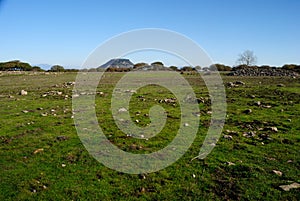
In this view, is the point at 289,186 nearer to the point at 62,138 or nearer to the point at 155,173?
the point at 155,173

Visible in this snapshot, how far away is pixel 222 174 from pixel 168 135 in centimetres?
422

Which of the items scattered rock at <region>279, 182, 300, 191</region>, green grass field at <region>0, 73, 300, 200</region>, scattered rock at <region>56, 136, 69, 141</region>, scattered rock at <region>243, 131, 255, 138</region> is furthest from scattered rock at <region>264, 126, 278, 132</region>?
scattered rock at <region>56, 136, 69, 141</region>

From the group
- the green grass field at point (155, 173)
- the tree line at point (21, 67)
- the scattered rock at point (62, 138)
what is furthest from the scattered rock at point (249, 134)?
the tree line at point (21, 67)

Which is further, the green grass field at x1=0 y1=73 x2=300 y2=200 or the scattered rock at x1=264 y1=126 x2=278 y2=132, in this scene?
the scattered rock at x1=264 y1=126 x2=278 y2=132

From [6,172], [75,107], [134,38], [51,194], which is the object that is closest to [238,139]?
[134,38]

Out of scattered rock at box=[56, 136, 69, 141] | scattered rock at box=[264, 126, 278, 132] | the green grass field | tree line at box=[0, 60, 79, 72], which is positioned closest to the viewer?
the green grass field

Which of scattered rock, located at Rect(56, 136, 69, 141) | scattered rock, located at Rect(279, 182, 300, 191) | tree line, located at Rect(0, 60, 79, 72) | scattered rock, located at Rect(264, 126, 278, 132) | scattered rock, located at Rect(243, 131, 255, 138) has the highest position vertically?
tree line, located at Rect(0, 60, 79, 72)

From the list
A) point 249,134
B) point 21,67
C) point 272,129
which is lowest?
point 249,134

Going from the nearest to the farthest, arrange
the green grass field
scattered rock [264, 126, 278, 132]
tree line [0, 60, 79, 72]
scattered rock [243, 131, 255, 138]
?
the green grass field → scattered rock [243, 131, 255, 138] → scattered rock [264, 126, 278, 132] → tree line [0, 60, 79, 72]

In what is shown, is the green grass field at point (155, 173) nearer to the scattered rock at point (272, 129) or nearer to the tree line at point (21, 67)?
the scattered rock at point (272, 129)

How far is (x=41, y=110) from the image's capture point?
18000 millimetres

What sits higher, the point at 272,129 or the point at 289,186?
the point at 272,129

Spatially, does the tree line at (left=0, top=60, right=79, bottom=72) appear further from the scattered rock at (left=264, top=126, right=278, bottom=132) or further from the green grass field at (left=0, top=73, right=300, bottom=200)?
the scattered rock at (left=264, top=126, right=278, bottom=132)

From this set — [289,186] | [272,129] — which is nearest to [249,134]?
[272,129]
